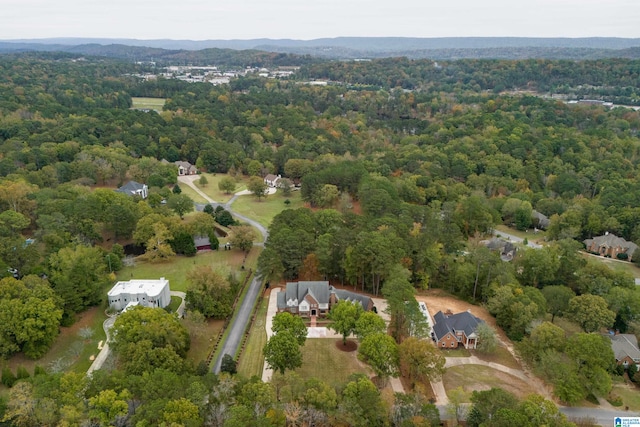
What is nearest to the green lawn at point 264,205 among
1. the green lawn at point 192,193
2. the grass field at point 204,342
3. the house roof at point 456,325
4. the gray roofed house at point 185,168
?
the green lawn at point 192,193

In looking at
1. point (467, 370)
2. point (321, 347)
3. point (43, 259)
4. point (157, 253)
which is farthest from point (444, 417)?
point (43, 259)

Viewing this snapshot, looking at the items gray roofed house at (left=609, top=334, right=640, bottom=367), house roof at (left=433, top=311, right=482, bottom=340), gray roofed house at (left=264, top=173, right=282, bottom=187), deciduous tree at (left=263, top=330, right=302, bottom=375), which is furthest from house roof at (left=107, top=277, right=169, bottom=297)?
gray roofed house at (left=264, top=173, right=282, bottom=187)

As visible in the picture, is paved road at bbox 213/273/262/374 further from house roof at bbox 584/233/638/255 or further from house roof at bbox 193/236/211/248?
house roof at bbox 584/233/638/255

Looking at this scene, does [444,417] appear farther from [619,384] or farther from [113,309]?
[113,309]

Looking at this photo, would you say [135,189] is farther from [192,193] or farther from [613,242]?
[613,242]

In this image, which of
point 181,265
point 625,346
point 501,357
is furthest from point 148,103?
point 625,346
